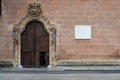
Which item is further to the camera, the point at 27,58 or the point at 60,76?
the point at 27,58

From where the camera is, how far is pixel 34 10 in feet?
64.0

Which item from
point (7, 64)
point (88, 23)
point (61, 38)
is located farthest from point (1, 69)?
point (88, 23)

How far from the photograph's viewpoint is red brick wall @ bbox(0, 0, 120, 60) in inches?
770

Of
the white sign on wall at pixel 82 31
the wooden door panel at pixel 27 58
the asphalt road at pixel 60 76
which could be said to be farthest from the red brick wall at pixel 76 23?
the asphalt road at pixel 60 76

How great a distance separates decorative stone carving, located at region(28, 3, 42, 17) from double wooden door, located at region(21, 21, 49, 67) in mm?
415

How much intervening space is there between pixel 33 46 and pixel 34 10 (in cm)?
172

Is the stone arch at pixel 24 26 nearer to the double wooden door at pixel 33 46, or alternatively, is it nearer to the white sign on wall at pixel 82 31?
the double wooden door at pixel 33 46

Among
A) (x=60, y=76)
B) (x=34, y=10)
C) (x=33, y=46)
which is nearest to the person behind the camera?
(x=60, y=76)

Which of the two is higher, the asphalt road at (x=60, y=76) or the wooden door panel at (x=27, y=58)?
the wooden door panel at (x=27, y=58)

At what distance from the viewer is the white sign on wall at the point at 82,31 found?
1966cm

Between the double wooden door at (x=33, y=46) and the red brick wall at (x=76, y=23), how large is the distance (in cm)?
58

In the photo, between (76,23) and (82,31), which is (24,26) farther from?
(82,31)

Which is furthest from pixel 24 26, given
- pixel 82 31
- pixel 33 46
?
pixel 82 31

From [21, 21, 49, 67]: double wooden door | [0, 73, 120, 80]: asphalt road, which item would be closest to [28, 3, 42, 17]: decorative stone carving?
[21, 21, 49, 67]: double wooden door
